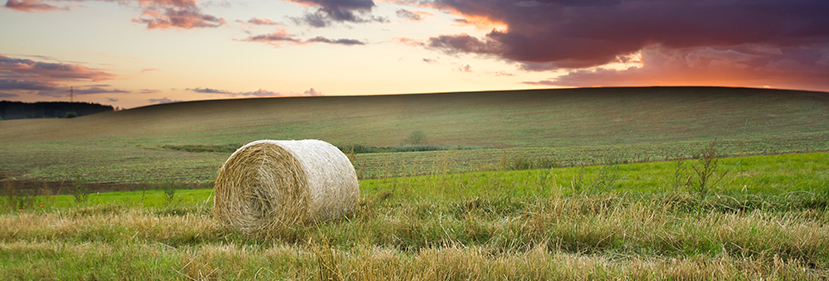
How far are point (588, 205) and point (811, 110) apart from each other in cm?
5784

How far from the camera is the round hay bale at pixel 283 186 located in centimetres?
731

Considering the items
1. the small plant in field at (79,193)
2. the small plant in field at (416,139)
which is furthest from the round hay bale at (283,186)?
the small plant in field at (416,139)

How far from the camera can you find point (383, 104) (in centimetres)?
7819

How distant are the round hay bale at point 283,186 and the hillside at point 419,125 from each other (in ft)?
54.7

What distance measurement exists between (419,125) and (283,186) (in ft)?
162

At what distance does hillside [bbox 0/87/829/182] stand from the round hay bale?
16.7 m

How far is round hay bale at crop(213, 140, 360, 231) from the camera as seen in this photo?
24.0 ft

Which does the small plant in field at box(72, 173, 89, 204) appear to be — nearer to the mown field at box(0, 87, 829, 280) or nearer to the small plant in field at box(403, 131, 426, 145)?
the mown field at box(0, 87, 829, 280)

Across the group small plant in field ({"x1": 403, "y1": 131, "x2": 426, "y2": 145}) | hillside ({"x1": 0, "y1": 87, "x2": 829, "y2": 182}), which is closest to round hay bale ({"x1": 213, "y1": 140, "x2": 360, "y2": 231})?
hillside ({"x1": 0, "y1": 87, "x2": 829, "y2": 182})

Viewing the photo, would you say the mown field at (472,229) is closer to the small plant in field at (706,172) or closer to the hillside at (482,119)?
the small plant in field at (706,172)

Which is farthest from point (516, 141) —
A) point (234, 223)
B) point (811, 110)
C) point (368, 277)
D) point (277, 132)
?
point (368, 277)

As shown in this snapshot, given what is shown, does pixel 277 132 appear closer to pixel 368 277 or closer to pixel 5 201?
pixel 5 201

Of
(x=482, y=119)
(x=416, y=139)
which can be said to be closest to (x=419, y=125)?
(x=482, y=119)

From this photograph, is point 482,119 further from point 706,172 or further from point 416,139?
point 706,172
